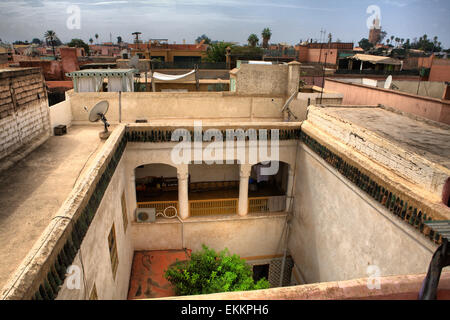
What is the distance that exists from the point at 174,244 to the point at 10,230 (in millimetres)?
6928

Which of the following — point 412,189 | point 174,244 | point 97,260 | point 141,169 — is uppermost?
point 412,189

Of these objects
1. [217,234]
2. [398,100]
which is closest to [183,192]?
[217,234]

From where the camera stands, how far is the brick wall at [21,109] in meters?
7.34

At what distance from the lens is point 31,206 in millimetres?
5406

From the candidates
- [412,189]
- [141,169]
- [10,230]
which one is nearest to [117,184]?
[10,230]

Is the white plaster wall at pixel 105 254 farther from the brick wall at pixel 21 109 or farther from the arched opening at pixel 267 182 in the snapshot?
the arched opening at pixel 267 182

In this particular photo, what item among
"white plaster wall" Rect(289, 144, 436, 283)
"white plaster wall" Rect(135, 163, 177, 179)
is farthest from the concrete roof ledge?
"white plaster wall" Rect(135, 163, 177, 179)

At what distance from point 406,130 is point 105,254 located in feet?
25.0

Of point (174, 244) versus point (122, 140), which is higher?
point (122, 140)

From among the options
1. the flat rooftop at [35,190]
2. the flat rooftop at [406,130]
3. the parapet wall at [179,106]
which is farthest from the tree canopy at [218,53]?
the flat rooftop at [35,190]

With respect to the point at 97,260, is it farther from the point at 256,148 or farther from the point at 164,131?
the point at 256,148

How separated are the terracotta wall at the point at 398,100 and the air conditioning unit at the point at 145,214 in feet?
32.7

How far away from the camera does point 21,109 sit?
8234mm

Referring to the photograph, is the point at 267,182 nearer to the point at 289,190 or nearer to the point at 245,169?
the point at 289,190
